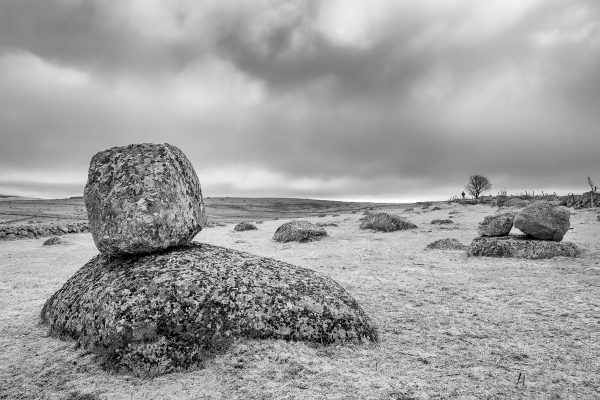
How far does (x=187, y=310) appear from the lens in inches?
184

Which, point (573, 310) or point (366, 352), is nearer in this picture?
point (366, 352)

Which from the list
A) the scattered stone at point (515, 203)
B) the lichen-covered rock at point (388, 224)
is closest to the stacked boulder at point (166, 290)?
the lichen-covered rock at point (388, 224)

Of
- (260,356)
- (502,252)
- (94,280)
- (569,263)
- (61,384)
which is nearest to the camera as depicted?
(61,384)

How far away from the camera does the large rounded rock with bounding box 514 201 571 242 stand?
12.3 metres

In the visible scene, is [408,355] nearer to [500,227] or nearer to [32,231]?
[500,227]

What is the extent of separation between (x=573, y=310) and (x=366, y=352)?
13.7ft

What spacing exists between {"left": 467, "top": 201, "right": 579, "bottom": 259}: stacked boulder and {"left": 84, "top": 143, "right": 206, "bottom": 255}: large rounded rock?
1038 cm

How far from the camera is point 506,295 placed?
286 inches

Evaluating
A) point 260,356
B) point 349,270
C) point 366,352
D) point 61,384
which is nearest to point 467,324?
point 366,352

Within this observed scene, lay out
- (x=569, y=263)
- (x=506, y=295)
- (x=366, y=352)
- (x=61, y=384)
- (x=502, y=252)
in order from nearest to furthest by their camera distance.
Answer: (x=61, y=384), (x=366, y=352), (x=506, y=295), (x=569, y=263), (x=502, y=252)

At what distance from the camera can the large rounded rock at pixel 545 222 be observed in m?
12.3

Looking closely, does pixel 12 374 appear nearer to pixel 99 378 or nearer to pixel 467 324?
pixel 99 378

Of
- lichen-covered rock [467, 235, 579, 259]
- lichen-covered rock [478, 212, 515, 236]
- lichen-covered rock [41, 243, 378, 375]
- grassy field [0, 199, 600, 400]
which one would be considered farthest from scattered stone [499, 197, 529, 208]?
lichen-covered rock [41, 243, 378, 375]

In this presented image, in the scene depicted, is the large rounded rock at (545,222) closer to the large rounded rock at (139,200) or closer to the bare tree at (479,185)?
the large rounded rock at (139,200)
